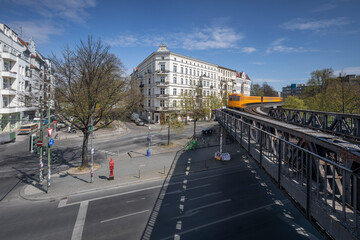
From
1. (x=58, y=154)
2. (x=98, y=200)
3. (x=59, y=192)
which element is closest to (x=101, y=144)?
(x=58, y=154)

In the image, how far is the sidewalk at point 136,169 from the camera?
13.2m

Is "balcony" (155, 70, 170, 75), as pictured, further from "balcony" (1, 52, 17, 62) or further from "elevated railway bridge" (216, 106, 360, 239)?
"elevated railway bridge" (216, 106, 360, 239)

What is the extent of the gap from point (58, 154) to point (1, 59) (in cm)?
2227

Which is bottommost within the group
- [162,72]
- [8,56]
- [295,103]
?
[295,103]

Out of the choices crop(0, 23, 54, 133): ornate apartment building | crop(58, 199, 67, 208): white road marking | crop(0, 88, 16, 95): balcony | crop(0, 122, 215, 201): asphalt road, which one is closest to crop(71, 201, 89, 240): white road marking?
crop(58, 199, 67, 208): white road marking

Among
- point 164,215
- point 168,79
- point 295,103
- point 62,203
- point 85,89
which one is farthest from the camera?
point 168,79

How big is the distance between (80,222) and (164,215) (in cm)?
414

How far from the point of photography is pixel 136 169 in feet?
57.6

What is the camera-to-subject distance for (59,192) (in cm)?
1292

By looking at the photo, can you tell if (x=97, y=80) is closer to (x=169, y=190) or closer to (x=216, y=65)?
(x=169, y=190)

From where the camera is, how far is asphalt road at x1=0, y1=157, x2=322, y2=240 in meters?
8.80

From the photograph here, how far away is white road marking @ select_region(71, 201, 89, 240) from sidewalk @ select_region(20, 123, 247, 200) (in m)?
2.17

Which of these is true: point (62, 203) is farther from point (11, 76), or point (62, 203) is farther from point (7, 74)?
point (11, 76)

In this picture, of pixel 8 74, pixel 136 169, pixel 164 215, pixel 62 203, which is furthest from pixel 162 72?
pixel 164 215
